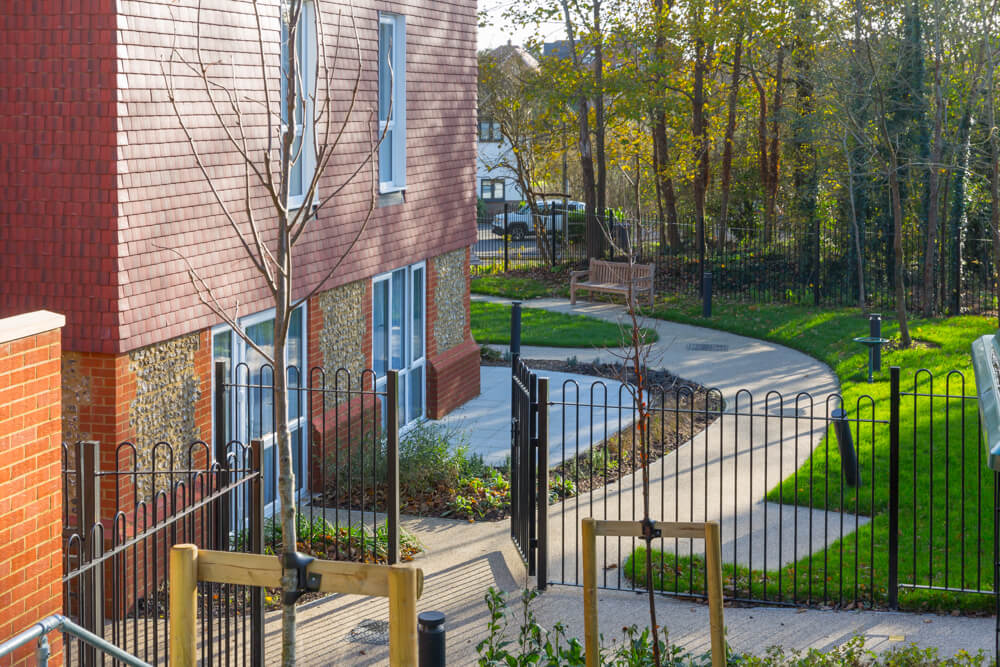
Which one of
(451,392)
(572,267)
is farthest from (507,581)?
(572,267)

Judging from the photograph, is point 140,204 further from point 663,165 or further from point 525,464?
point 663,165

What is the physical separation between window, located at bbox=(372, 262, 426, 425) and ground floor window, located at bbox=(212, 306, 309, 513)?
2115mm

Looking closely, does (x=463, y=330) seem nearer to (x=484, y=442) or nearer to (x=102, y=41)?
(x=484, y=442)

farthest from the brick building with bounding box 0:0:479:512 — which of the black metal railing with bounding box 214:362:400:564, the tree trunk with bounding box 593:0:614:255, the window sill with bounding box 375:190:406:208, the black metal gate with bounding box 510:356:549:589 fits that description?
the tree trunk with bounding box 593:0:614:255

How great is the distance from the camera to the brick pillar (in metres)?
5.14

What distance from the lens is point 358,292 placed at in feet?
44.8

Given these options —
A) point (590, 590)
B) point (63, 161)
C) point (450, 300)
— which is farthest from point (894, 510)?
point (450, 300)

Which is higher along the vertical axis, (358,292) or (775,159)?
(775,159)

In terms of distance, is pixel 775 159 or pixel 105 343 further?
pixel 775 159

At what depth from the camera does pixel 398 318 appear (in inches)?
597

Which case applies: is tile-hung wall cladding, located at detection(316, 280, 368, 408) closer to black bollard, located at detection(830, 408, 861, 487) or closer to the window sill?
the window sill

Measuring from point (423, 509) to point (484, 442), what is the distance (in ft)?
9.92

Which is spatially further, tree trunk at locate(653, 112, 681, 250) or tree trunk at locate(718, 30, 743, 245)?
tree trunk at locate(653, 112, 681, 250)

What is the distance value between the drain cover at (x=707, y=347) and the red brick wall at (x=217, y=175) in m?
7.20
